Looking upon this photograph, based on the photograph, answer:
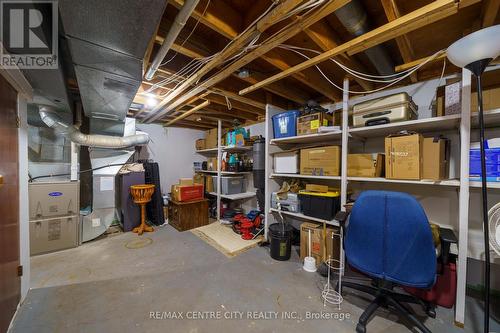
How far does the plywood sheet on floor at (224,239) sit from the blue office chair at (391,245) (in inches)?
63.4

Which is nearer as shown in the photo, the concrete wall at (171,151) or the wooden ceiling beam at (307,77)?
the wooden ceiling beam at (307,77)

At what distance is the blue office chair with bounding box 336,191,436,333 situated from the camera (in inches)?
47.6

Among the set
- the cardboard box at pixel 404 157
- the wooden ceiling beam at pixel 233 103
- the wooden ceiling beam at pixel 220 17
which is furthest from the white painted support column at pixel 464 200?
the wooden ceiling beam at pixel 233 103

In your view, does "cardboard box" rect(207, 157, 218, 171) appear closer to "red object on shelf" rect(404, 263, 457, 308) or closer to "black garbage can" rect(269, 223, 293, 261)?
"black garbage can" rect(269, 223, 293, 261)

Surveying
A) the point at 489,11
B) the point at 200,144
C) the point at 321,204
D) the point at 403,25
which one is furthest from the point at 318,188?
the point at 200,144

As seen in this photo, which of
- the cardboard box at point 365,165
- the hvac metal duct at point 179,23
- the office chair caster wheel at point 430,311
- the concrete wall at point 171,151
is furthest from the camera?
the concrete wall at point 171,151

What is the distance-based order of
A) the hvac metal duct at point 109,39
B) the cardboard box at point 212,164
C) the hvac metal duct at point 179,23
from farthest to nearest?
the cardboard box at point 212,164 < the hvac metal duct at point 179,23 < the hvac metal duct at point 109,39

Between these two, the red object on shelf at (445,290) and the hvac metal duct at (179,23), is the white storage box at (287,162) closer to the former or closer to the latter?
the red object on shelf at (445,290)

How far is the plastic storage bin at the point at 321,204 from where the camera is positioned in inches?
86.9

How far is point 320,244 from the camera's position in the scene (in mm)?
2279

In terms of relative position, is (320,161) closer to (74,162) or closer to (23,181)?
(23,181)

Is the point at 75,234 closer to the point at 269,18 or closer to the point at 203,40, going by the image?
the point at 203,40

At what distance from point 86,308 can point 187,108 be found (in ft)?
9.66

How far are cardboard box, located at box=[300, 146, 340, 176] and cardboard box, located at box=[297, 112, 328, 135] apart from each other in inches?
9.4
